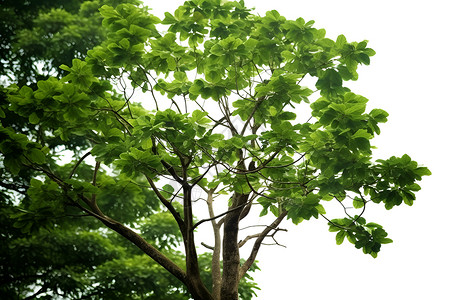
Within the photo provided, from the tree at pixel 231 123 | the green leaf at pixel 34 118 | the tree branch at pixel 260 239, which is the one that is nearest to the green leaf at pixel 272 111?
the tree at pixel 231 123

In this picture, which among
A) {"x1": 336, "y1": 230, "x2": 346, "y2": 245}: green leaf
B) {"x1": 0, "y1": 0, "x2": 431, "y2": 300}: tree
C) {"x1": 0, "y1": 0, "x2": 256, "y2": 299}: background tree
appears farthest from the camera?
{"x1": 0, "y1": 0, "x2": 256, "y2": 299}: background tree

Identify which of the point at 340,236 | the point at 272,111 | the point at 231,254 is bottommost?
the point at 231,254

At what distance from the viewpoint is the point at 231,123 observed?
5.01 metres

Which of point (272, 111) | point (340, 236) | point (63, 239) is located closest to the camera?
point (272, 111)

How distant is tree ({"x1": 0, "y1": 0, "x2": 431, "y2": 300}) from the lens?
4.07 meters

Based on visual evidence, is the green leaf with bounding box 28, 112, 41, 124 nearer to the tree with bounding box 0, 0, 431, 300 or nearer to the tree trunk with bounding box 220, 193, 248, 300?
the tree with bounding box 0, 0, 431, 300

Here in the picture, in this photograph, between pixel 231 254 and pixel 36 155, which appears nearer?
pixel 36 155

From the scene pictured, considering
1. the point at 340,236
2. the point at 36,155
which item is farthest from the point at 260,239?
the point at 36,155

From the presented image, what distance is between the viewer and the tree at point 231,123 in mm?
4070

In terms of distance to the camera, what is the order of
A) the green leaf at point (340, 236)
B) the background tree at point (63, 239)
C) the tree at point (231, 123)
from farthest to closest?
the background tree at point (63, 239), the green leaf at point (340, 236), the tree at point (231, 123)

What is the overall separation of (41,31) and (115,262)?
5.03 m

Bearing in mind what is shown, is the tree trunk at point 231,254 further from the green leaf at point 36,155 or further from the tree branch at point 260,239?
the green leaf at point 36,155

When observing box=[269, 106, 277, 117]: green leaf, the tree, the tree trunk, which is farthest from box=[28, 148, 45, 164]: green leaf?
box=[269, 106, 277, 117]: green leaf

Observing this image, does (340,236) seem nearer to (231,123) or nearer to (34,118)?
(231,123)
